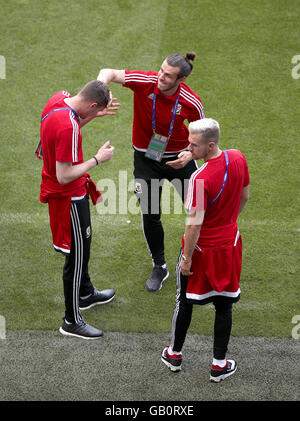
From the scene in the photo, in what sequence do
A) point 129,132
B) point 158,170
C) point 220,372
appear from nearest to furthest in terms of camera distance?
1. point 220,372
2. point 158,170
3. point 129,132

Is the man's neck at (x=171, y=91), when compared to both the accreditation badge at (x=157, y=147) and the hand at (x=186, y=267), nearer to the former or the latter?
the accreditation badge at (x=157, y=147)

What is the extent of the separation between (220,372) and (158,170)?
5.35 ft

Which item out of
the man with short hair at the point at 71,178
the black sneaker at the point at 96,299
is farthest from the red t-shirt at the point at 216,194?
the black sneaker at the point at 96,299

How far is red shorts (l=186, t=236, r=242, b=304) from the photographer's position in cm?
381

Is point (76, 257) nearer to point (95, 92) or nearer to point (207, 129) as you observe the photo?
point (95, 92)

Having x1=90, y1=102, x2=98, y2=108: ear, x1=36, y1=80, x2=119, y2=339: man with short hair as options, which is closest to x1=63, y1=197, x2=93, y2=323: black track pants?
x1=36, y1=80, x2=119, y2=339: man with short hair

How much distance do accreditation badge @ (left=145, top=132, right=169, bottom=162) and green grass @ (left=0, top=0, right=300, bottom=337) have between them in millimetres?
1058

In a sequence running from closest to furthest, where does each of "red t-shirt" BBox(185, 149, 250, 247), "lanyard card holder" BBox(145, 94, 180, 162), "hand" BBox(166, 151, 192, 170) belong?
"red t-shirt" BBox(185, 149, 250, 247)
"hand" BBox(166, 151, 192, 170)
"lanyard card holder" BBox(145, 94, 180, 162)

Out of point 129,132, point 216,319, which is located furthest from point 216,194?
point 129,132

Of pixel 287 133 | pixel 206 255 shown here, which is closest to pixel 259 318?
pixel 206 255

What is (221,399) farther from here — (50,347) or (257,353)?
(50,347)

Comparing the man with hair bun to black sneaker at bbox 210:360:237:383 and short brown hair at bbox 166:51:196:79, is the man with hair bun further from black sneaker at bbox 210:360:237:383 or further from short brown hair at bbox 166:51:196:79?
black sneaker at bbox 210:360:237:383

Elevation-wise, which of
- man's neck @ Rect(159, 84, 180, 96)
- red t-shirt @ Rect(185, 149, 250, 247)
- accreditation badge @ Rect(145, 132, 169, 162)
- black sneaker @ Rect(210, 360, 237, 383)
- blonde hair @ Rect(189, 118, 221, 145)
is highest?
man's neck @ Rect(159, 84, 180, 96)

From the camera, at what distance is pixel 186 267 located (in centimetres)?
382
